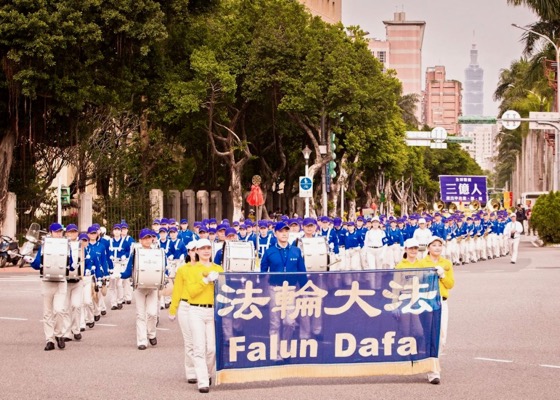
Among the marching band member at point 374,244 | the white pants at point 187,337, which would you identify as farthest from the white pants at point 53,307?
the marching band member at point 374,244

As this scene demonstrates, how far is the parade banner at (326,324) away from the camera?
12.5 meters

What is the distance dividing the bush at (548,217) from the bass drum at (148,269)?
123 ft

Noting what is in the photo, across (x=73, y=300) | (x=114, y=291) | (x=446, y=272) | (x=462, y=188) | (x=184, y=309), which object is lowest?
(x=114, y=291)

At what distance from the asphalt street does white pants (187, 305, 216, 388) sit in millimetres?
231

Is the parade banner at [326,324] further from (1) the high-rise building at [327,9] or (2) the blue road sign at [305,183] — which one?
(1) the high-rise building at [327,9]

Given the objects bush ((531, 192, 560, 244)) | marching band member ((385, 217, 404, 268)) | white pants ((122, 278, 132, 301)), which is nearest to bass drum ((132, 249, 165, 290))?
white pants ((122, 278, 132, 301))

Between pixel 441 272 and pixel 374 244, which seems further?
pixel 374 244

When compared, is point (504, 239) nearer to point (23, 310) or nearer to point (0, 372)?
point (23, 310)

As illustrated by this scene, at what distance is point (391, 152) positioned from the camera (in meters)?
77.5

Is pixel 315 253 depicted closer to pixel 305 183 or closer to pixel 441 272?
pixel 441 272

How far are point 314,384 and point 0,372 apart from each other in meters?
3.94

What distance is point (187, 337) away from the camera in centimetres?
1271

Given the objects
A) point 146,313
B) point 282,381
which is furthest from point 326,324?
point 146,313

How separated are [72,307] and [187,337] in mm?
4925
